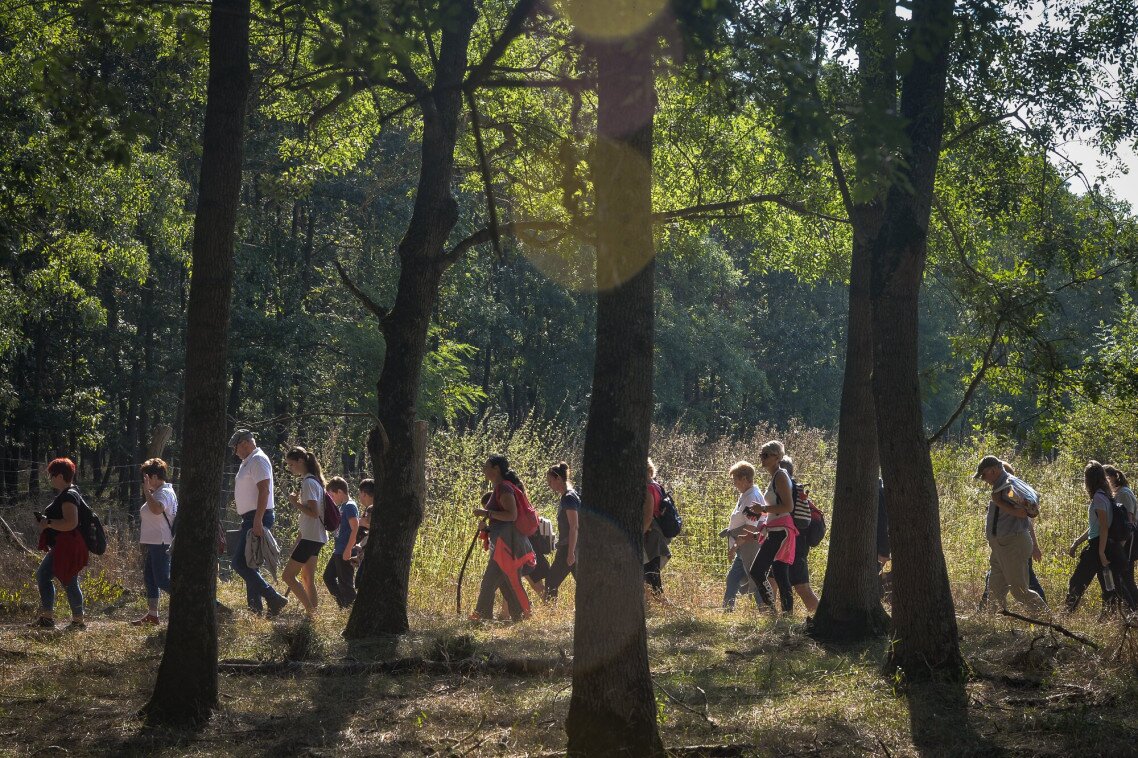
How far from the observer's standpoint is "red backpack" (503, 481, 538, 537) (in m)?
12.0

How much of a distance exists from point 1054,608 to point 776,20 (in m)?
8.13

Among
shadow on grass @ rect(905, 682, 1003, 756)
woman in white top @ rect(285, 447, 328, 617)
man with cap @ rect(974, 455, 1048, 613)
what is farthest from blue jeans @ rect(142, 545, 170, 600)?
man with cap @ rect(974, 455, 1048, 613)

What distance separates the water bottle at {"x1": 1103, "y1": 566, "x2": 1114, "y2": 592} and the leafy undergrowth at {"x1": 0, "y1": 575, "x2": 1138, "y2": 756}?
199 cm

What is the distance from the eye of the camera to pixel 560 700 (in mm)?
7566

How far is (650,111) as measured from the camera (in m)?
6.09

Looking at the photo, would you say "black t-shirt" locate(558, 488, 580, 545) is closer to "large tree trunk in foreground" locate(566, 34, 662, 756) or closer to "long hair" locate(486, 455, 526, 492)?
"long hair" locate(486, 455, 526, 492)

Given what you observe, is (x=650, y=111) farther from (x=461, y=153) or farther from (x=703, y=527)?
(x=703, y=527)

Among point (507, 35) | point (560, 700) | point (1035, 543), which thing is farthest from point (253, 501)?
point (1035, 543)

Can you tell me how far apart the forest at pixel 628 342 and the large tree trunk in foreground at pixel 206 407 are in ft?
0.08

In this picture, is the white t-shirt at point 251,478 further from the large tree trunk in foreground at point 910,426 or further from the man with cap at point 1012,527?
the man with cap at point 1012,527

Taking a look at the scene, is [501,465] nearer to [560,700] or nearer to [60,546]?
[60,546]

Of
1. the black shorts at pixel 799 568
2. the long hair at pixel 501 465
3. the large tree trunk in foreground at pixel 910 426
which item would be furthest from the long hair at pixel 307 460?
the large tree trunk in foreground at pixel 910 426

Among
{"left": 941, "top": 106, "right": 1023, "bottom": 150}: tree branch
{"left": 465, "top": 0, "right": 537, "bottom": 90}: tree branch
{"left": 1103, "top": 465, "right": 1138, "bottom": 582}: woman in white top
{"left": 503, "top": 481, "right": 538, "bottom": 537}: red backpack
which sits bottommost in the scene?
{"left": 503, "top": 481, "right": 538, "bottom": 537}: red backpack

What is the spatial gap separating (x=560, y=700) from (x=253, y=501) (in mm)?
5724
